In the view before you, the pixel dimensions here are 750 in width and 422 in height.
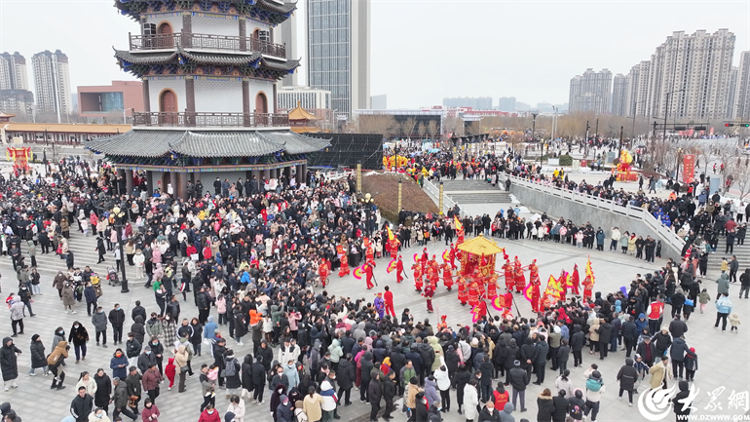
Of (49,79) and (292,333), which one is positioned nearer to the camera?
(292,333)

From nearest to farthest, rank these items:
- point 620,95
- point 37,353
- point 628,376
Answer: point 628,376 < point 37,353 < point 620,95

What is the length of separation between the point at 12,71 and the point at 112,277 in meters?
217

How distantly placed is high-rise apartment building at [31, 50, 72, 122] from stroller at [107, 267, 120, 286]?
176 m

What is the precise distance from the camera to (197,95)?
29.4 m

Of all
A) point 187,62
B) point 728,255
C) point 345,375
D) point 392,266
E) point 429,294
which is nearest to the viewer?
point 345,375

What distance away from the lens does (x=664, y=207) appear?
1078 inches

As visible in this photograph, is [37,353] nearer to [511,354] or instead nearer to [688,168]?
[511,354]

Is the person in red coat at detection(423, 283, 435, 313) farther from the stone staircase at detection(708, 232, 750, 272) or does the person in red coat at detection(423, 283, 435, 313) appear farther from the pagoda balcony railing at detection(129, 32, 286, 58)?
the pagoda balcony railing at detection(129, 32, 286, 58)

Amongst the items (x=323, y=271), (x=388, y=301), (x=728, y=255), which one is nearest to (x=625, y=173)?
(x=728, y=255)

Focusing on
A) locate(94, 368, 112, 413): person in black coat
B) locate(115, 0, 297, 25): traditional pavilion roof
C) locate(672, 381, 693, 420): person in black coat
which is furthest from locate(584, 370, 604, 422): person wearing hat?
locate(115, 0, 297, 25): traditional pavilion roof

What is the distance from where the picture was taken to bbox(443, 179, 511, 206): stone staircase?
1512 inches

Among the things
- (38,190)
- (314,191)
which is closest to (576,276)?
(314,191)

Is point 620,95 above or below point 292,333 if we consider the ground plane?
above

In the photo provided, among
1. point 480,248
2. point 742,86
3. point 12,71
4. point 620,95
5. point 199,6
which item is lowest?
point 480,248
